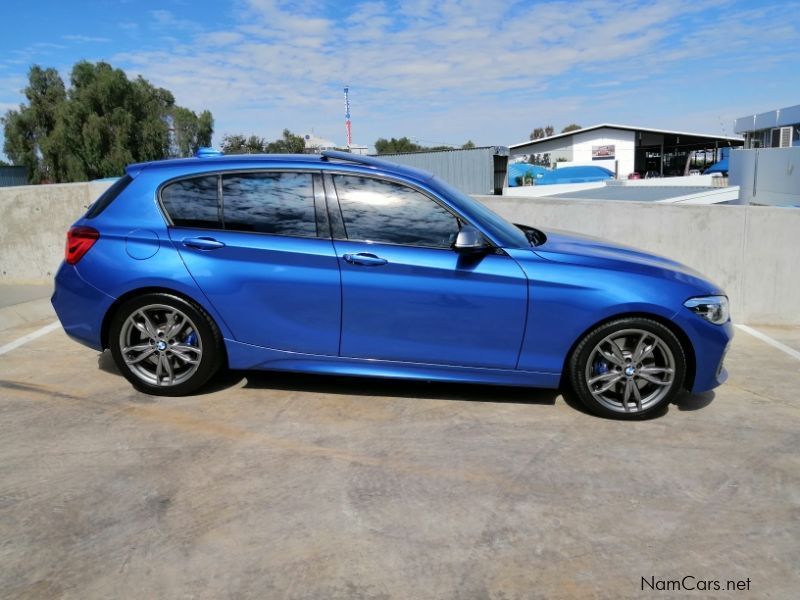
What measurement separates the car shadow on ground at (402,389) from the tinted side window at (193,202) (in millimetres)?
1198

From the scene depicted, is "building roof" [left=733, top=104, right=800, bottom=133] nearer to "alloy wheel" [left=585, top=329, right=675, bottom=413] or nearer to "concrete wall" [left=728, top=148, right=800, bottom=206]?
"concrete wall" [left=728, top=148, right=800, bottom=206]

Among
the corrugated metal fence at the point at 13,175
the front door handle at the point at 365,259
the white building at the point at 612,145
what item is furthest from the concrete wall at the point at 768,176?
the white building at the point at 612,145

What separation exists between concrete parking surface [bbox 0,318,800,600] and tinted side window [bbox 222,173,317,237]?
1182 millimetres

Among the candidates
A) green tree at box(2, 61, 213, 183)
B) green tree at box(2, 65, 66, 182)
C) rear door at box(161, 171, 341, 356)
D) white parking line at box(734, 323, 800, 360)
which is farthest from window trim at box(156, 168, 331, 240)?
green tree at box(2, 65, 66, 182)

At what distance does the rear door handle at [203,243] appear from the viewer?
4191mm

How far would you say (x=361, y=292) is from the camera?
4.06 metres

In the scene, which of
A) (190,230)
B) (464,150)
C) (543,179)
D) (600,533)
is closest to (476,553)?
(600,533)

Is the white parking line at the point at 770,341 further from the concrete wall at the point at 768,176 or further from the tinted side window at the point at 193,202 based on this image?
the concrete wall at the point at 768,176

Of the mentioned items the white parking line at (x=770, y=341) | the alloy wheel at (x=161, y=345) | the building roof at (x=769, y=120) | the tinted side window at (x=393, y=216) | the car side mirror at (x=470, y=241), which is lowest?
the white parking line at (x=770, y=341)

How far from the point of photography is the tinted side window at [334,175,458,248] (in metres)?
4.13

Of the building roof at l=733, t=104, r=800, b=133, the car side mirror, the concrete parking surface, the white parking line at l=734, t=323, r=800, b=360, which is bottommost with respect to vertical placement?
the white parking line at l=734, t=323, r=800, b=360

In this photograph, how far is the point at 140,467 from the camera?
11.2 feet

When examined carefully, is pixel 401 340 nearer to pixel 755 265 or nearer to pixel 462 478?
pixel 462 478

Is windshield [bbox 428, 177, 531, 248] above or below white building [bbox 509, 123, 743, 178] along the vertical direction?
below
